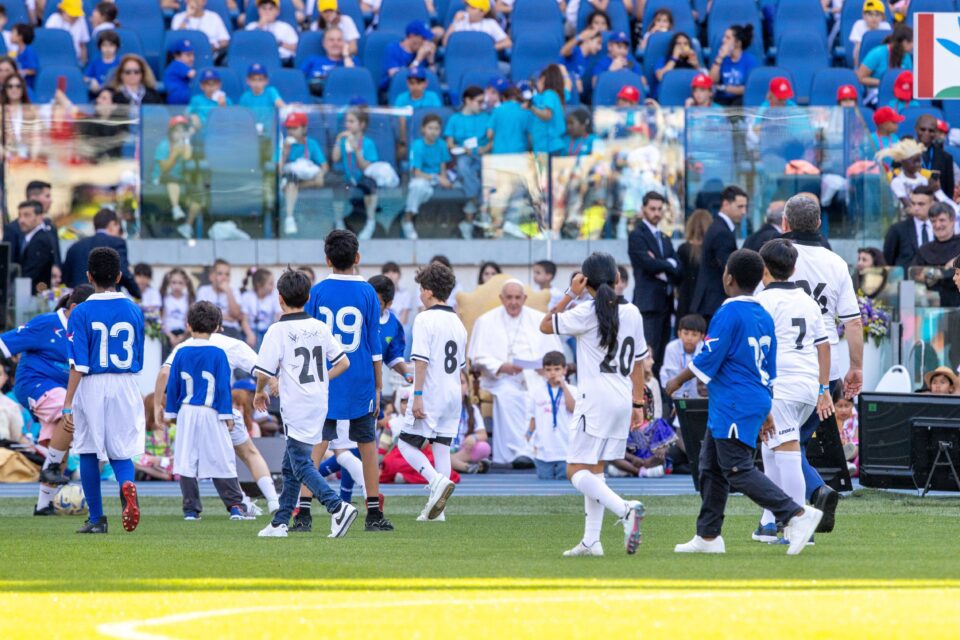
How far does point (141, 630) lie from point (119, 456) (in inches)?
216

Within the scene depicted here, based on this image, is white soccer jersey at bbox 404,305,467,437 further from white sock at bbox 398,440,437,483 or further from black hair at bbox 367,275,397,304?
black hair at bbox 367,275,397,304

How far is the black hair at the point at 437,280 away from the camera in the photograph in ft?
42.5

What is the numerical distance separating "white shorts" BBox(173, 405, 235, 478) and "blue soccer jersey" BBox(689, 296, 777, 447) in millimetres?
4651

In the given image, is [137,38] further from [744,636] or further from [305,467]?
[744,636]

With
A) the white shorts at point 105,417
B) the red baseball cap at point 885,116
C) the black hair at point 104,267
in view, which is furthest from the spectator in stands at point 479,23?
the white shorts at point 105,417

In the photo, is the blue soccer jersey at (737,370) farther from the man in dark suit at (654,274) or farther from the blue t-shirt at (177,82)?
the blue t-shirt at (177,82)

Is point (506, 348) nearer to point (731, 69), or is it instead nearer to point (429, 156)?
point (429, 156)

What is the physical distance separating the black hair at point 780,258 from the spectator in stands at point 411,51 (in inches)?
500

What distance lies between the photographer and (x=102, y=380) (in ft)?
38.7

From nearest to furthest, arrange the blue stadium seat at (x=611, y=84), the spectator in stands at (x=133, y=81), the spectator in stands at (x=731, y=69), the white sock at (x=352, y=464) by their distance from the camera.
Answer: the white sock at (x=352, y=464) < the spectator in stands at (x=133, y=81) < the blue stadium seat at (x=611, y=84) < the spectator in stands at (x=731, y=69)

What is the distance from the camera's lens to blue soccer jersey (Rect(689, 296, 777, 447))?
9656mm

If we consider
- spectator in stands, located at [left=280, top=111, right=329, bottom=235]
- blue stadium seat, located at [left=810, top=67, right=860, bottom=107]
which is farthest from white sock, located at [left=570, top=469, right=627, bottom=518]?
blue stadium seat, located at [left=810, top=67, right=860, bottom=107]

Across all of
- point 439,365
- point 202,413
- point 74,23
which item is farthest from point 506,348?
point 74,23

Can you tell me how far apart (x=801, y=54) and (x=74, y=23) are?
963 cm
